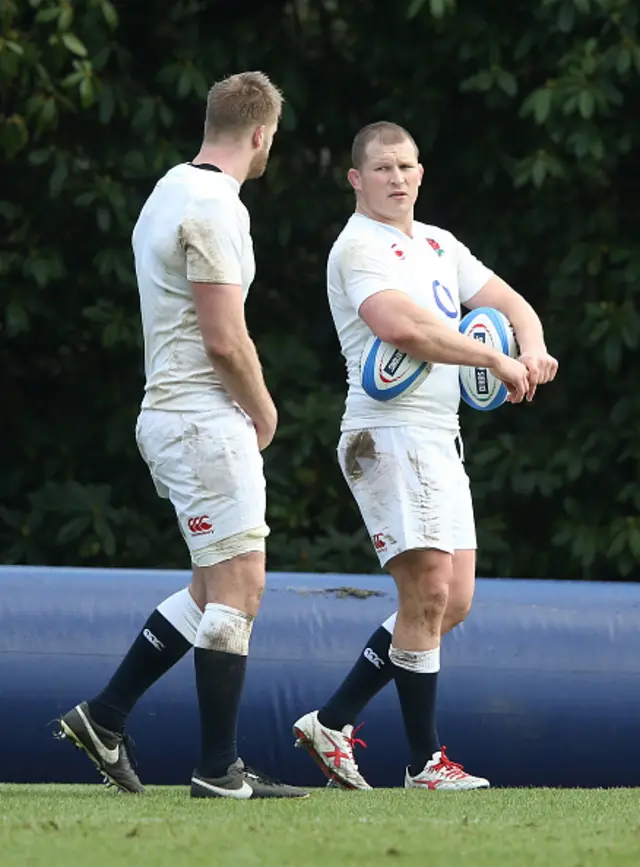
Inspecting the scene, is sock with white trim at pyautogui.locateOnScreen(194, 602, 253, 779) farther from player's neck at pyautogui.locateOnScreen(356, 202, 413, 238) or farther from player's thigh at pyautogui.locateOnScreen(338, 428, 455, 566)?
player's neck at pyautogui.locateOnScreen(356, 202, 413, 238)

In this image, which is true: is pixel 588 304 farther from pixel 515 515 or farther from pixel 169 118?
pixel 169 118

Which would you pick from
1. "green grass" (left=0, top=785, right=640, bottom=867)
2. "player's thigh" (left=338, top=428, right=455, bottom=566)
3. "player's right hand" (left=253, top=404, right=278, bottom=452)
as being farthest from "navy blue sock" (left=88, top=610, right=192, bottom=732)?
"player's thigh" (left=338, top=428, right=455, bottom=566)

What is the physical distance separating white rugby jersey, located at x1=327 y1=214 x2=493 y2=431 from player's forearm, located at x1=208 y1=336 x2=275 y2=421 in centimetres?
62

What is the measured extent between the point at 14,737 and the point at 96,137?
11.9 ft

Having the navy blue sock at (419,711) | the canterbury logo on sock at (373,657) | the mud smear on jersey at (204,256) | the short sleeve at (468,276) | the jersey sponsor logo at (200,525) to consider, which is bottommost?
the navy blue sock at (419,711)

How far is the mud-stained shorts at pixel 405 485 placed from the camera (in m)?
5.05

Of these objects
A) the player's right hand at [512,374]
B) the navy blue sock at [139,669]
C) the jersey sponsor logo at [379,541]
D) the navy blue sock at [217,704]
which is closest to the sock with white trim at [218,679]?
the navy blue sock at [217,704]

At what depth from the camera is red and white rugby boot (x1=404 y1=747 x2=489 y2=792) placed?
16.7ft

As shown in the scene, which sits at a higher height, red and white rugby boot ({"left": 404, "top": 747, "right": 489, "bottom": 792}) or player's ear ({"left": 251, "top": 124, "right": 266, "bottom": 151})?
player's ear ({"left": 251, "top": 124, "right": 266, "bottom": 151})

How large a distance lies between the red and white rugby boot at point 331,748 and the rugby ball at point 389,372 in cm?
100

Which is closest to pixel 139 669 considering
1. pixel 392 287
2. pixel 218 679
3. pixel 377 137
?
pixel 218 679

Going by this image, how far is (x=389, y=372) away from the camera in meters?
5.04

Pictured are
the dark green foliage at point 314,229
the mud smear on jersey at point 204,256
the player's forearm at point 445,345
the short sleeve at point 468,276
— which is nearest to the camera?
the mud smear on jersey at point 204,256

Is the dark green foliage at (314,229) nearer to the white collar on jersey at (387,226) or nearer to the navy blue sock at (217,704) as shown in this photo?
the white collar on jersey at (387,226)
